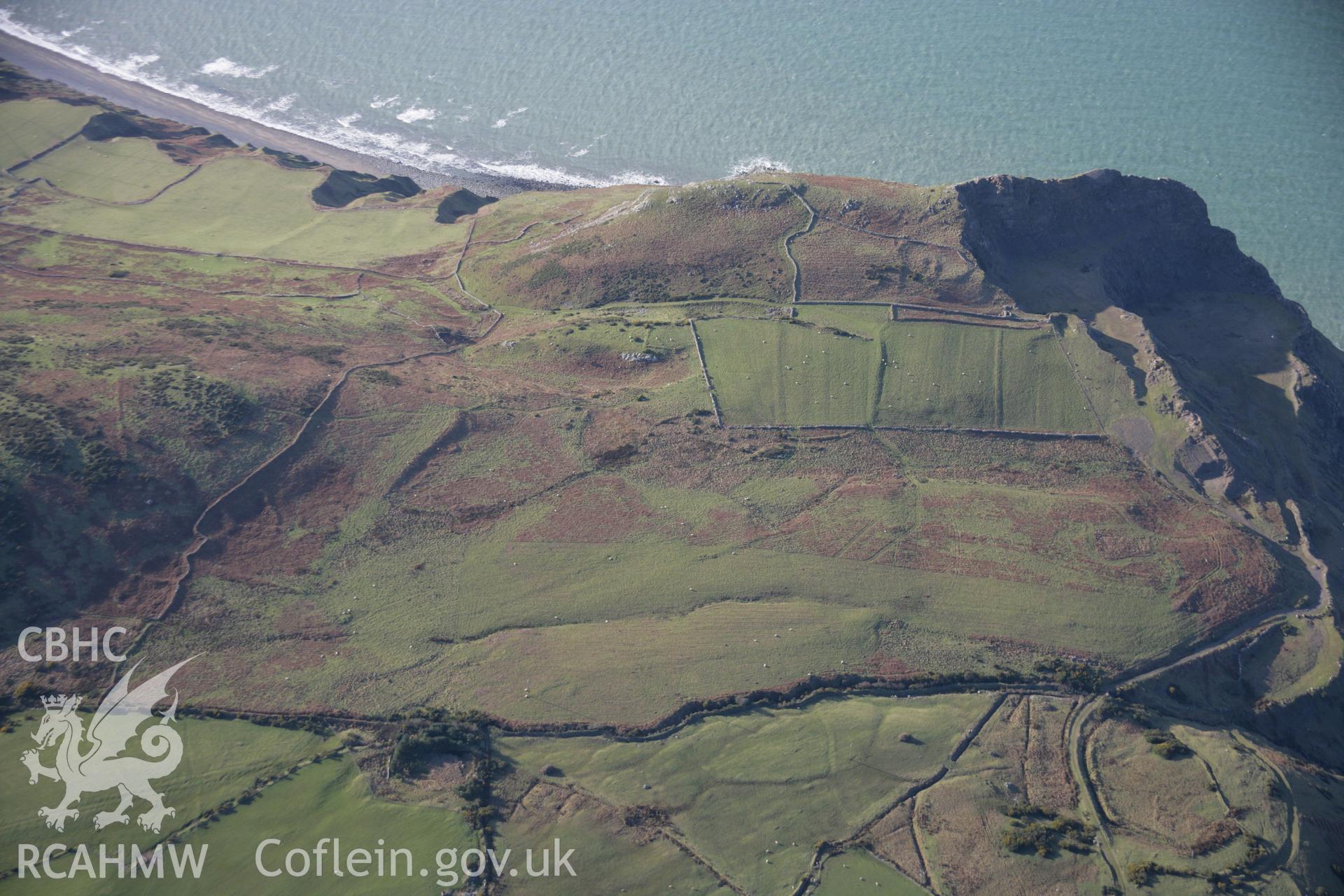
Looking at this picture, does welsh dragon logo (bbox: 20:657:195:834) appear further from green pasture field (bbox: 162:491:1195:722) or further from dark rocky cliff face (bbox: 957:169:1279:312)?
dark rocky cliff face (bbox: 957:169:1279:312)

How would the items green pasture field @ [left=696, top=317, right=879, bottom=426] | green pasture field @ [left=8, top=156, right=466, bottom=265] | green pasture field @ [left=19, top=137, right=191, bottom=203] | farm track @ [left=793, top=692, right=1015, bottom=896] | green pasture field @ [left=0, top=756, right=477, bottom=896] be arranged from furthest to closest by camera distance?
green pasture field @ [left=19, top=137, right=191, bottom=203] < green pasture field @ [left=8, top=156, right=466, bottom=265] < green pasture field @ [left=696, top=317, right=879, bottom=426] < farm track @ [left=793, top=692, right=1015, bottom=896] < green pasture field @ [left=0, top=756, right=477, bottom=896]

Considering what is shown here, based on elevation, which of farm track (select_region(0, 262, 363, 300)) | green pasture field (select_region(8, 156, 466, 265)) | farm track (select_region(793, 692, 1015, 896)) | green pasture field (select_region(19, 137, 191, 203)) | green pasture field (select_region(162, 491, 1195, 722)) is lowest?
farm track (select_region(793, 692, 1015, 896))

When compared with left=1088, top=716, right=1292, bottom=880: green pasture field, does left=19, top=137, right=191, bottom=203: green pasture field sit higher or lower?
higher

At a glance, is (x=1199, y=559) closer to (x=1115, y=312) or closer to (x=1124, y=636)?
(x=1124, y=636)

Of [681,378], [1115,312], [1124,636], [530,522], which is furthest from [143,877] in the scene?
[1115,312]

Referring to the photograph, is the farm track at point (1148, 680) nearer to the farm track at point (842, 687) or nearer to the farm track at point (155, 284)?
the farm track at point (842, 687)

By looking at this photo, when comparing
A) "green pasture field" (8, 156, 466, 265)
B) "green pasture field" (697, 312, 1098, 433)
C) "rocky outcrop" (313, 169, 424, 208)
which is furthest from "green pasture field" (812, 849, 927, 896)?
"rocky outcrop" (313, 169, 424, 208)
